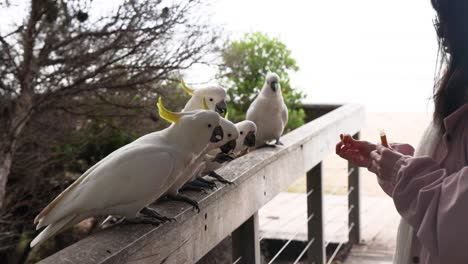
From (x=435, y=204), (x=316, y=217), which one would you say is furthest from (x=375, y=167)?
(x=316, y=217)

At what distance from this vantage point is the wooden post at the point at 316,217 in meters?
1.91

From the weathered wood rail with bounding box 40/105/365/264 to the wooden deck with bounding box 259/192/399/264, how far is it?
440 millimetres

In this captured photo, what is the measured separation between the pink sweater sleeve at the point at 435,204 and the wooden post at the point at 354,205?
1722mm

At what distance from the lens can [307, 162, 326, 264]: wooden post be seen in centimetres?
191

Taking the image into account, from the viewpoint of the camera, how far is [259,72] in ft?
9.92

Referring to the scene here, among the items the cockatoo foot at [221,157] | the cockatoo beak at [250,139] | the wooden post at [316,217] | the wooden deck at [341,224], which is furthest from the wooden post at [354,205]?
the cockatoo foot at [221,157]

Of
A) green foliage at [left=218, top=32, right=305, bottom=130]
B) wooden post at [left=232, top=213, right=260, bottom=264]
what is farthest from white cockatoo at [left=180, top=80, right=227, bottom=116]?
green foliage at [left=218, top=32, right=305, bottom=130]

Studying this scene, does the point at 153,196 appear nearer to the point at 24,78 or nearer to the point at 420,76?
the point at 24,78

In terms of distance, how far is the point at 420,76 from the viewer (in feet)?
18.5

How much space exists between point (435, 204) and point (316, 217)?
3.95ft

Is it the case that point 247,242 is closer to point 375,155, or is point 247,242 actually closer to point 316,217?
point 375,155

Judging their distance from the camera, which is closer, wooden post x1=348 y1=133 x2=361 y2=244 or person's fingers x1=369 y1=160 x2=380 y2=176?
person's fingers x1=369 y1=160 x2=380 y2=176

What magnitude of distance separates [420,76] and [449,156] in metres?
5.06

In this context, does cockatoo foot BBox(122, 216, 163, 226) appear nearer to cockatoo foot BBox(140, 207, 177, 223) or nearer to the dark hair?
cockatoo foot BBox(140, 207, 177, 223)
